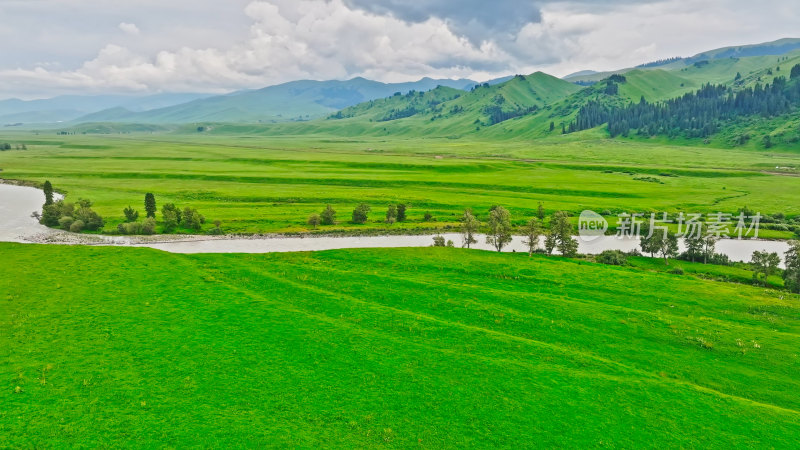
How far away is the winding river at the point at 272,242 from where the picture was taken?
8550 cm

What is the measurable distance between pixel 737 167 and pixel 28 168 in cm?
32450

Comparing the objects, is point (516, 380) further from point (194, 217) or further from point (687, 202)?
point (687, 202)

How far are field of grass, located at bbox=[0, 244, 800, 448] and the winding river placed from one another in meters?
27.1

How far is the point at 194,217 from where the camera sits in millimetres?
97312

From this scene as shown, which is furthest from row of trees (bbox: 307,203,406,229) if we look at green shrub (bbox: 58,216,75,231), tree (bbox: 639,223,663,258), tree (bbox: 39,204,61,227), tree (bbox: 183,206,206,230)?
tree (bbox: 39,204,61,227)

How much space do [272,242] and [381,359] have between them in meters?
61.0

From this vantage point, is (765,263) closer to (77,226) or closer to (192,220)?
(192,220)

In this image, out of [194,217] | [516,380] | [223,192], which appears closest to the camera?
[516,380]

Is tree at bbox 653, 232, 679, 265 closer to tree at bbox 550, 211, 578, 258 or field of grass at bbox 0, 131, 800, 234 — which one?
tree at bbox 550, 211, 578, 258

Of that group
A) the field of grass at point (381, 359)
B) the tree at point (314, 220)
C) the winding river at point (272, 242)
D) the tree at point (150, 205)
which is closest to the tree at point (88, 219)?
the winding river at point (272, 242)

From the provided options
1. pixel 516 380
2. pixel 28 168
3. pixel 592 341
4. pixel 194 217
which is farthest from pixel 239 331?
pixel 28 168

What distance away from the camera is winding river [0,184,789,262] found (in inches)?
3366

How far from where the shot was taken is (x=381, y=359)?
117 feet

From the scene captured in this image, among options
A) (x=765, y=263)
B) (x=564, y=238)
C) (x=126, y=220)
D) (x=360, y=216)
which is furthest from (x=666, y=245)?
(x=126, y=220)
